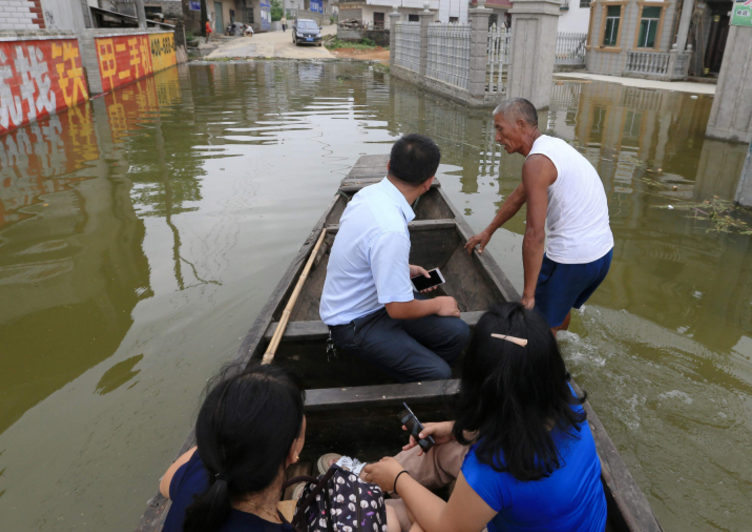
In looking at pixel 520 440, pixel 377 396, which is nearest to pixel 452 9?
pixel 377 396

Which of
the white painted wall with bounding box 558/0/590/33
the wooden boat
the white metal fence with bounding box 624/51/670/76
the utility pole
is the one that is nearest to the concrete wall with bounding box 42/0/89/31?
the utility pole

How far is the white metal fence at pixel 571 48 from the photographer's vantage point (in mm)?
24922

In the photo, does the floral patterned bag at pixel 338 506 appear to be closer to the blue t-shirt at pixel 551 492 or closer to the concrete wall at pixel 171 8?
the blue t-shirt at pixel 551 492

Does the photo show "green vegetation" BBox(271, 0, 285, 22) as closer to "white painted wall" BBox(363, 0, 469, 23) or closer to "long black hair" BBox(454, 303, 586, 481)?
"white painted wall" BBox(363, 0, 469, 23)

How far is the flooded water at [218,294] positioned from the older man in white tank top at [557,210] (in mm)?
965

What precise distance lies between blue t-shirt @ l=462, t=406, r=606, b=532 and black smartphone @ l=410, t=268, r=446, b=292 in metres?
1.52

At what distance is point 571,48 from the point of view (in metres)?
25.5

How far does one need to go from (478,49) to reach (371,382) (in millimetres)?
12552

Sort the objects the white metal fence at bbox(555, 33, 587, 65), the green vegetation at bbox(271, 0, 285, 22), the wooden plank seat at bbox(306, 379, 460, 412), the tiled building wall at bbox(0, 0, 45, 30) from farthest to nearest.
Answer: the green vegetation at bbox(271, 0, 285, 22) < the white metal fence at bbox(555, 33, 587, 65) < the tiled building wall at bbox(0, 0, 45, 30) < the wooden plank seat at bbox(306, 379, 460, 412)

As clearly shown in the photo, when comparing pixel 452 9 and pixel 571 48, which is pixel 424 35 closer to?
pixel 571 48

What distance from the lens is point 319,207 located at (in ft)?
23.4

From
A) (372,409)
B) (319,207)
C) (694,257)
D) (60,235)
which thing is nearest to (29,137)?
(60,235)

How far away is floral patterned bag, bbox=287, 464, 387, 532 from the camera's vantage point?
1.75 metres

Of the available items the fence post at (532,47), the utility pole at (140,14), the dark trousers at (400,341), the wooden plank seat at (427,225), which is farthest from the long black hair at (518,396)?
the utility pole at (140,14)
